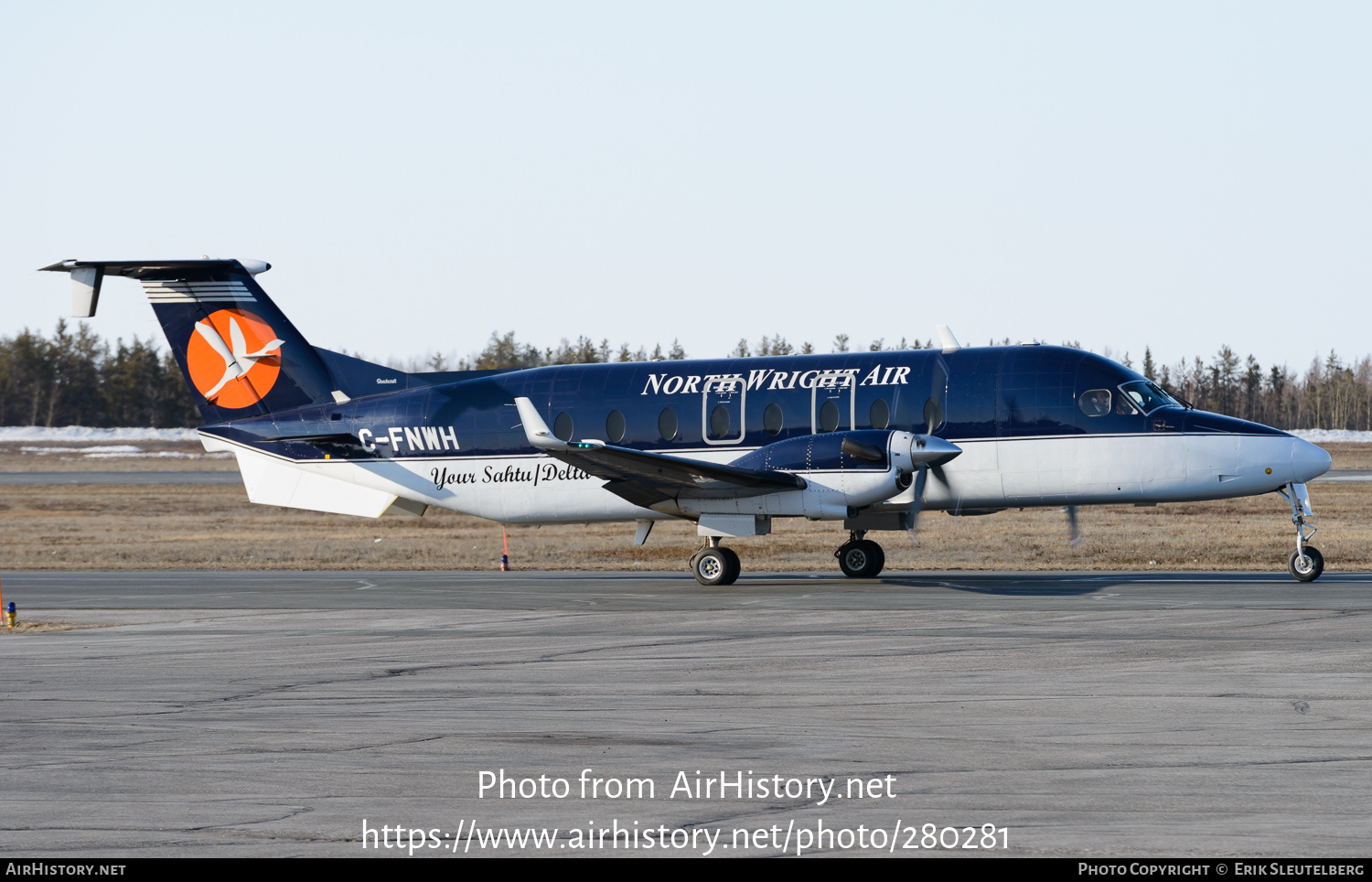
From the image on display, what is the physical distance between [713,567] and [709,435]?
247cm

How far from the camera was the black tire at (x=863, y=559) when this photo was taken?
24.1m

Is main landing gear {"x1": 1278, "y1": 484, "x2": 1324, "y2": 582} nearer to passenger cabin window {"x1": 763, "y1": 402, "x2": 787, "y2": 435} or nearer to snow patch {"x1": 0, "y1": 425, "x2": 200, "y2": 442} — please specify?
passenger cabin window {"x1": 763, "y1": 402, "x2": 787, "y2": 435}

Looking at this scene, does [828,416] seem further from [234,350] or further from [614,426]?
[234,350]

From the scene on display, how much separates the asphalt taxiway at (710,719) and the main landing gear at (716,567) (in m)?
2.89

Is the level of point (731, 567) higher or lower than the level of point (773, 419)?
lower

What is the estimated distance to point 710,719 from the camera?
10289 mm

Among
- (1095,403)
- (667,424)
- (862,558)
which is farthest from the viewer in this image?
(862,558)

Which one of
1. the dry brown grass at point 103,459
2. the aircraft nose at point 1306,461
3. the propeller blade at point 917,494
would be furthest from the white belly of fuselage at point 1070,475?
the dry brown grass at point 103,459

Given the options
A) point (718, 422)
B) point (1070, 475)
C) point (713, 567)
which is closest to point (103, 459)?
point (718, 422)

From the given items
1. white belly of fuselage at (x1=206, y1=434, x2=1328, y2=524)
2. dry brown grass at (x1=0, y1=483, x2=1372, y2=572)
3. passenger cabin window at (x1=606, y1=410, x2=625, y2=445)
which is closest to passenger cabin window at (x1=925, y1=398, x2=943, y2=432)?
white belly of fuselage at (x1=206, y1=434, x2=1328, y2=524)

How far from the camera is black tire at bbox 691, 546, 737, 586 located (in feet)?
74.5

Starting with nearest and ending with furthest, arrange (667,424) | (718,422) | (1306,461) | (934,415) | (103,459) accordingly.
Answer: (1306,461) < (934,415) < (718,422) < (667,424) < (103,459)

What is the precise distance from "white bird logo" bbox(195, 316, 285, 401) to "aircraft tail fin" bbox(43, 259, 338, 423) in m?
0.02
